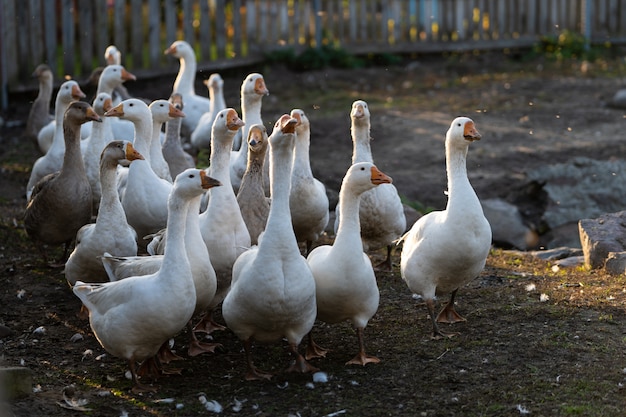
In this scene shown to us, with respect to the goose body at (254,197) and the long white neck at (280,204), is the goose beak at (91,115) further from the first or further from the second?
the long white neck at (280,204)

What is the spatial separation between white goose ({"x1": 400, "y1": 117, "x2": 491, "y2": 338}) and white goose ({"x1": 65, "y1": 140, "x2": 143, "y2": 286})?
6.70 feet

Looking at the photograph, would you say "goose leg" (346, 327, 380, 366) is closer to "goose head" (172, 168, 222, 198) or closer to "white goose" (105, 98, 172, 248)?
"goose head" (172, 168, 222, 198)

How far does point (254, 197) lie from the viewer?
7.14 m

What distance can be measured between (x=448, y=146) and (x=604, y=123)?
7.24 meters

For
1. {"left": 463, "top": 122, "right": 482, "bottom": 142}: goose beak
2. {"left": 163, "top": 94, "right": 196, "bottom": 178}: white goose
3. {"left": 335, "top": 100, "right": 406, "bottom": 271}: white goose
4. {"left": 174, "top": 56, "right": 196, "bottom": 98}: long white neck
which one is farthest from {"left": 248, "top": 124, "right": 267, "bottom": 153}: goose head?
{"left": 174, "top": 56, "right": 196, "bottom": 98}: long white neck

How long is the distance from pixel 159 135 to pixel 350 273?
3.13 metres

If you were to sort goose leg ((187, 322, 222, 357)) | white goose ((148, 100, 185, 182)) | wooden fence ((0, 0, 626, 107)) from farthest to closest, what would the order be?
wooden fence ((0, 0, 626, 107)) → white goose ((148, 100, 185, 182)) → goose leg ((187, 322, 222, 357))

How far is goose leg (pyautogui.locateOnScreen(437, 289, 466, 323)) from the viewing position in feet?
22.4

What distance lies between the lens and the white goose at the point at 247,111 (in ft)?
27.8

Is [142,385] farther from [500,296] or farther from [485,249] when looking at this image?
[500,296]

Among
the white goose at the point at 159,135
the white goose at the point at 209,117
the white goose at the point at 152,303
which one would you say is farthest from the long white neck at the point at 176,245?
the white goose at the point at 209,117

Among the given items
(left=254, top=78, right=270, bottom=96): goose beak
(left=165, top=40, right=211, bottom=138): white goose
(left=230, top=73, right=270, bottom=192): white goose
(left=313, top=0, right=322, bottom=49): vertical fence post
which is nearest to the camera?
(left=230, top=73, right=270, bottom=192): white goose

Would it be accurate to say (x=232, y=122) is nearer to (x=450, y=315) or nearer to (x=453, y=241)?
(x=453, y=241)

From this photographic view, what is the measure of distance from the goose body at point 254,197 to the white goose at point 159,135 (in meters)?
1.42
